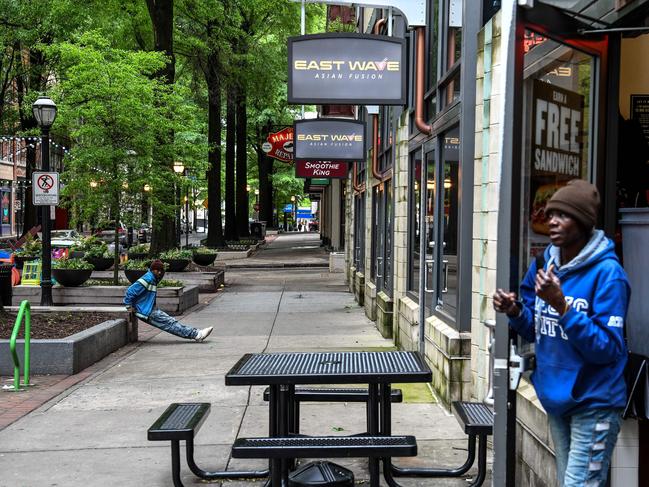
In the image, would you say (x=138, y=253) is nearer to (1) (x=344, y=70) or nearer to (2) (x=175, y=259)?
(2) (x=175, y=259)

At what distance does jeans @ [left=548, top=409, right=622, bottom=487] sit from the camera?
3.31 metres

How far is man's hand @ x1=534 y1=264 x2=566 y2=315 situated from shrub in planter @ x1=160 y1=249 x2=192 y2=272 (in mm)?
21098

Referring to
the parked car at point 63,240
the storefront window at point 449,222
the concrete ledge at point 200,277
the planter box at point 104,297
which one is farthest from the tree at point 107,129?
the storefront window at point 449,222

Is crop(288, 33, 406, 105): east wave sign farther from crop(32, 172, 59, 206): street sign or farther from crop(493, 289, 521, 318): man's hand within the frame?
crop(32, 172, 59, 206): street sign

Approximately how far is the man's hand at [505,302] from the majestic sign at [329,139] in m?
13.7

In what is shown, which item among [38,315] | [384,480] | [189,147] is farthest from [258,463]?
[189,147]

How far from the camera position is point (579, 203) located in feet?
10.6

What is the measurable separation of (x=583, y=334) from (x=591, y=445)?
52cm

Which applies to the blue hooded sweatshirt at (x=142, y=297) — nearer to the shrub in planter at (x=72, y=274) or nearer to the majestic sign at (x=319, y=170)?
the shrub in planter at (x=72, y=274)

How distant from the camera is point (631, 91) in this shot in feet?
16.0

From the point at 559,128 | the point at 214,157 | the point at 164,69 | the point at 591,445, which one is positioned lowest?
the point at 591,445

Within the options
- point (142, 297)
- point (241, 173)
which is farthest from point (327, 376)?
point (241, 173)

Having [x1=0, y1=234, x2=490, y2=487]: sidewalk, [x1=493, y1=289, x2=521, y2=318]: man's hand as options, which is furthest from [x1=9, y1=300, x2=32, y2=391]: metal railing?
[x1=493, y1=289, x2=521, y2=318]: man's hand

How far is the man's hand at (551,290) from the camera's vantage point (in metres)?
3.06
